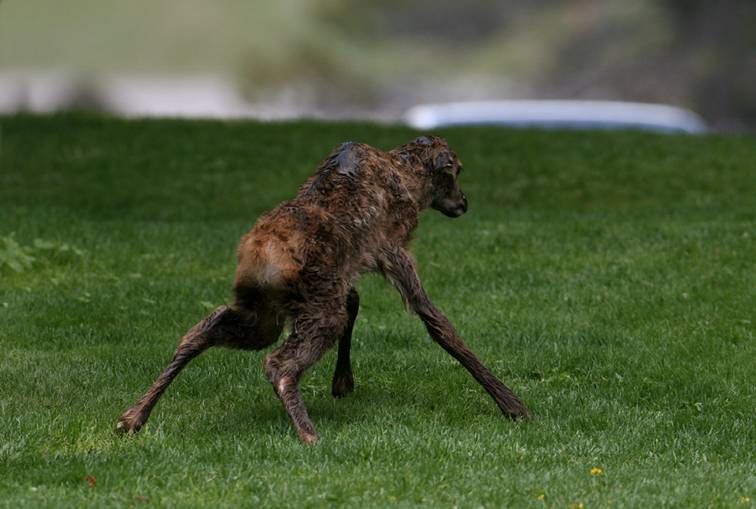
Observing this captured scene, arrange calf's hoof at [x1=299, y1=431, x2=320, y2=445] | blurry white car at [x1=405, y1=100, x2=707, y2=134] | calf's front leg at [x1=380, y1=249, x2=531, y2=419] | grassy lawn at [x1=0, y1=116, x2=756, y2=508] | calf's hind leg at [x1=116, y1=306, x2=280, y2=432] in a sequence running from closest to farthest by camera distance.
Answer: grassy lawn at [x1=0, y1=116, x2=756, y2=508], calf's hoof at [x1=299, y1=431, x2=320, y2=445], calf's hind leg at [x1=116, y1=306, x2=280, y2=432], calf's front leg at [x1=380, y1=249, x2=531, y2=419], blurry white car at [x1=405, y1=100, x2=707, y2=134]

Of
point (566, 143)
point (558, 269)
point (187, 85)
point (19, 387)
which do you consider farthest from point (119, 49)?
point (19, 387)

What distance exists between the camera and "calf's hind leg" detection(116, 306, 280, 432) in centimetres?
761

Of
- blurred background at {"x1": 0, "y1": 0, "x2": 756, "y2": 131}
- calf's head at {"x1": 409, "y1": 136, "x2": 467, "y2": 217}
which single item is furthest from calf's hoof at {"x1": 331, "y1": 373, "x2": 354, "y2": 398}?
blurred background at {"x1": 0, "y1": 0, "x2": 756, "y2": 131}

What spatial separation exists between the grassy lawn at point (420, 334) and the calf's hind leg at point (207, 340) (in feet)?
0.56

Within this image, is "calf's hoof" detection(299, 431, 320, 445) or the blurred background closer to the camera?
"calf's hoof" detection(299, 431, 320, 445)

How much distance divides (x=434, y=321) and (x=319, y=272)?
0.78 m

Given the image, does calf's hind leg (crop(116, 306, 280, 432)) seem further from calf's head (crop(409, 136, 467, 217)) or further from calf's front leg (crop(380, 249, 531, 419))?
calf's head (crop(409, 136, 467, 217))

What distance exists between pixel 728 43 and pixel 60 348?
26346mm

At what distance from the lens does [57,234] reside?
1339cm

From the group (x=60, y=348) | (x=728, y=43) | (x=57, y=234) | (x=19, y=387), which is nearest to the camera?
(x=19, y=387)

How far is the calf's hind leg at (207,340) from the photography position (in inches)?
300

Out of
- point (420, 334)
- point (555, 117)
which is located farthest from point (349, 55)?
point (420, 334)

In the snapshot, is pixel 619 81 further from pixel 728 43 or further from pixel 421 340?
pixel 421 340

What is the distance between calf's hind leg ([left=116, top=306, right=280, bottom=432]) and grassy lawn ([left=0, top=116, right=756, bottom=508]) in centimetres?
17
